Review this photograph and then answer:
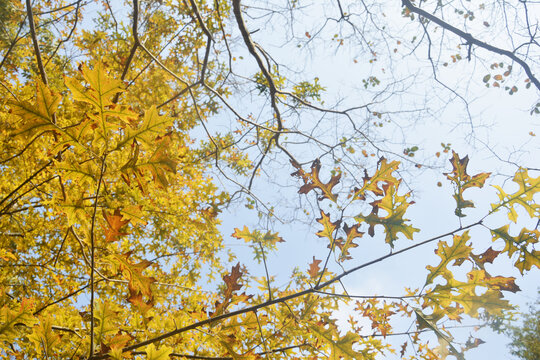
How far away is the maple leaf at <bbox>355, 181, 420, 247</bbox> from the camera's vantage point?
4.33 feet

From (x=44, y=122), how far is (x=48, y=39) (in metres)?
8.11

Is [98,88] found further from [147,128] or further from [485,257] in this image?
[485,257]

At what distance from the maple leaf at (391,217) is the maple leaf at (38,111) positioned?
126 centimetres

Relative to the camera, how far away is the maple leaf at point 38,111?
1096 millimetres

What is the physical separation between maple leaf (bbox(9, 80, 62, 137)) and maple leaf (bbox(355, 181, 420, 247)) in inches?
49.6

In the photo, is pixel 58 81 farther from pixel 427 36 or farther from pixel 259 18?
pixel 427 36

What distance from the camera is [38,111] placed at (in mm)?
1121

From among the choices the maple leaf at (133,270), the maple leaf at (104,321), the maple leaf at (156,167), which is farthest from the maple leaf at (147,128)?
the maple leaf at (104,321)

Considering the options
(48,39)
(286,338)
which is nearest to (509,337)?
(286,338)

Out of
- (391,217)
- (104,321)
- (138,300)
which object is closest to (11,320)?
(104,321)

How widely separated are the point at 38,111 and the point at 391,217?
139 centimetres

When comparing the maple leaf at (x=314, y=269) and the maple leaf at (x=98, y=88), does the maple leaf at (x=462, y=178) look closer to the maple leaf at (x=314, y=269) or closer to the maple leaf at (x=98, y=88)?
the maple leaf at (x=314, y=269)

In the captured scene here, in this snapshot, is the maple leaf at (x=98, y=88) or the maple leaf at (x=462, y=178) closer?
the maple leaf at (x=98, y=88)

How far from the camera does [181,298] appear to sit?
13.0 feet
